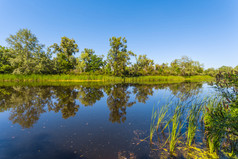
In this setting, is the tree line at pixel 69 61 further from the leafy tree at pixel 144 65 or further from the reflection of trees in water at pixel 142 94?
the reflection of trees in water at pixel 142 94

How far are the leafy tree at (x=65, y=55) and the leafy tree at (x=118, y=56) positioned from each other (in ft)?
56.3

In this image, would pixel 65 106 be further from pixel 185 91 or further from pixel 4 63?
pixel 4 63

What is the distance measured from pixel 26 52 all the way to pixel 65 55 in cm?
1366

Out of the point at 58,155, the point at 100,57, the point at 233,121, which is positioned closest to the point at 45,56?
the point at 100,57

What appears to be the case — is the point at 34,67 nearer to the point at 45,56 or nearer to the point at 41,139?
the point at 45,56

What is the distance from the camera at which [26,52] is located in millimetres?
39000

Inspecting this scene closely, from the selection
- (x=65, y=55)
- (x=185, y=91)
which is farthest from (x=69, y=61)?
(x=185, y=91)

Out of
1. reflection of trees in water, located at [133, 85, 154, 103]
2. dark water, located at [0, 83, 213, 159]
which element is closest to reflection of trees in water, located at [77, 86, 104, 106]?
dark water, located at [0, 83, 213, 159]

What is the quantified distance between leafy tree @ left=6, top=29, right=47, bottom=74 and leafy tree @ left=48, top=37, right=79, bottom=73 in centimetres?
627

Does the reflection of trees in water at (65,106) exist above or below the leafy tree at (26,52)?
below

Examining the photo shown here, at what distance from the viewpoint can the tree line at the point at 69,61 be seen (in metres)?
37.1

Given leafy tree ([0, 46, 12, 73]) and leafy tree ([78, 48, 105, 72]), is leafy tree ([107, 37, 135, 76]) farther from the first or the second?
leafy tree ([0, 46, 12, 73])

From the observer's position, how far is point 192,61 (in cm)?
5684

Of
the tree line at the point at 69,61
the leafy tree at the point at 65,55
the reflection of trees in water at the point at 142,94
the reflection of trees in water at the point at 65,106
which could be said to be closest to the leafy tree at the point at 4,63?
the tree line at the point at 69,61
